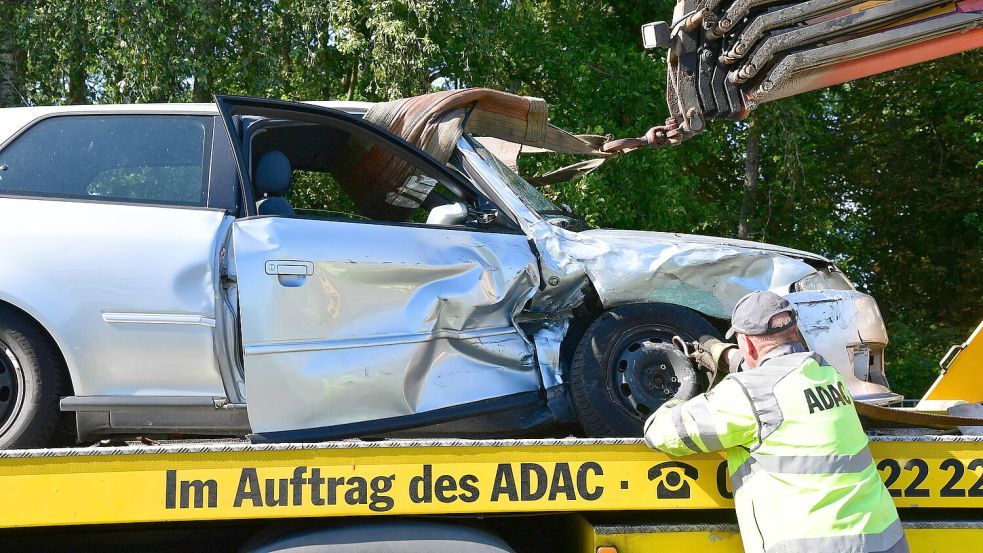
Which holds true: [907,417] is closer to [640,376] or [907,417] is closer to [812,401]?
[812,401]

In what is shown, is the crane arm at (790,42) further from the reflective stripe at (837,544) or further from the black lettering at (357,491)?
the black lettering at (357,491)

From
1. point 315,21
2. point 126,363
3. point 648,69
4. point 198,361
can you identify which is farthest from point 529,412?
point 648,69

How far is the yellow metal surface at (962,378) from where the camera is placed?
192 inches

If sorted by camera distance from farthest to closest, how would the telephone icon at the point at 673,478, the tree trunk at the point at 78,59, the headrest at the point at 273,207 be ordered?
the tree trunk at the point at 78,59, the headrest at the point at 273,207, the telephone icon at the point at 673,478

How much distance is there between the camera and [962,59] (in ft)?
44.5

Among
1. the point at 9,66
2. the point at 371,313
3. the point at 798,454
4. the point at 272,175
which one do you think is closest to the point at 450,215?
the point at 371,313

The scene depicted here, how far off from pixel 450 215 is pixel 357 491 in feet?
4.09

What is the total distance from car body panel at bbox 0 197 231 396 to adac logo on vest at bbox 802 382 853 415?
2.22 m

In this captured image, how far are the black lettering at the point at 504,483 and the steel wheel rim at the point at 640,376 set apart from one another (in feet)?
2.54

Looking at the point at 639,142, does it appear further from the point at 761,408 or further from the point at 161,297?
the point at 161,297

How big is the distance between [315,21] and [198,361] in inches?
271

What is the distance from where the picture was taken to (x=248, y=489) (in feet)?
10.2

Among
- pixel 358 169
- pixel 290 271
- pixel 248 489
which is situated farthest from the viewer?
pixel 358 169

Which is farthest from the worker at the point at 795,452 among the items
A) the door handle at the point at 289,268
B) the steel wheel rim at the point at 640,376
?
the door handle at the point at 289,268
